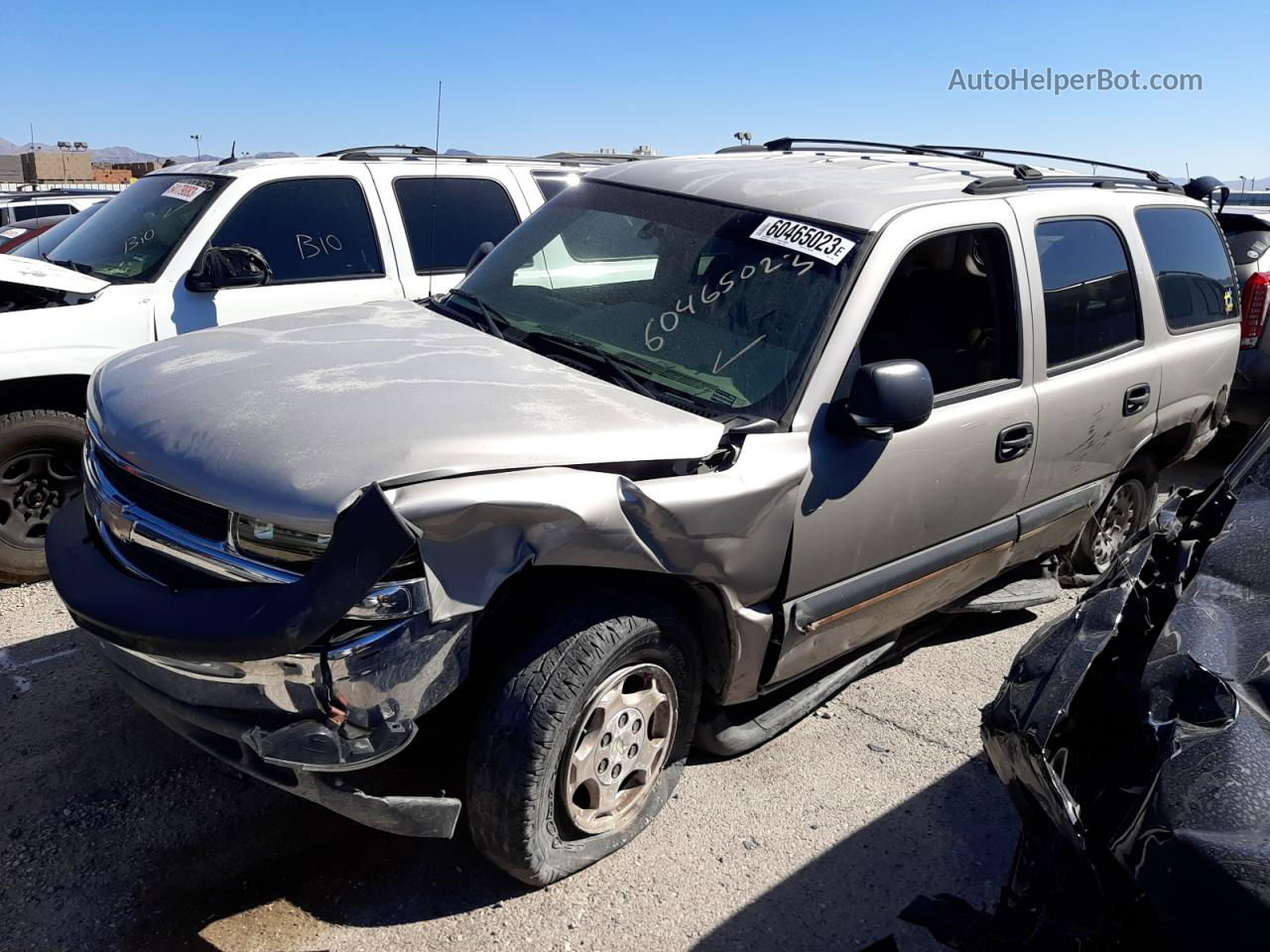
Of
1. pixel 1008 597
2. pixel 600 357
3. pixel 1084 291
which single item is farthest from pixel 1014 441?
pixel 600 357

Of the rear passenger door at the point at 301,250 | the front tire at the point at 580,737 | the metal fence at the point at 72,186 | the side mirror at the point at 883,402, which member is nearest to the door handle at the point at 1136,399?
the side mirror at the point at 883,402

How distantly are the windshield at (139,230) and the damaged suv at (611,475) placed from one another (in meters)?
1.94

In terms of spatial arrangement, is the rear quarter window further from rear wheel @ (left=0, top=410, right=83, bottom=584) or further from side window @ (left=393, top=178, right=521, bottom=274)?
rear wheel @ (left=0, top=410, right=83, bottom=584)

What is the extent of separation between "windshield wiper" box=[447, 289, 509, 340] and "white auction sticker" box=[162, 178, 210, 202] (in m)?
2.30

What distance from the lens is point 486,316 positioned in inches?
146

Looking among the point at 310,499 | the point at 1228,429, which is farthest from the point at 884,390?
the point at 1228,429

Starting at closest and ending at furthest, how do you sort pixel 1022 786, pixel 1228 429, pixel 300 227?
pixel 1022 786 → pixel 300 227 → pixel 1228 429

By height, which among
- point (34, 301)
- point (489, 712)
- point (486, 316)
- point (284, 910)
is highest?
point (486, 316)

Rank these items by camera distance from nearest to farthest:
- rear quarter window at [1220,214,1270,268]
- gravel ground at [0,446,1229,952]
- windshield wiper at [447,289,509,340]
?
1. gravel ground at [0,446,1229,952]
2. windshield wiper at [447,289,509,340]
3. rear quarter window at [1220,214,1270,268]

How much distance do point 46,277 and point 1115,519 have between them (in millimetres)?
5289

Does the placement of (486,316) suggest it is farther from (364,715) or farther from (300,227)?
(300,227)

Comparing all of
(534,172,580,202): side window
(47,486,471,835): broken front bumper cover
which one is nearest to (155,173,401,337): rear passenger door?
(534,172,580,202): side window

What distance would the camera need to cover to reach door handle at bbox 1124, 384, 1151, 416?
14.0 feet

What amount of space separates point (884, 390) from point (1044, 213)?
151 centimetres
